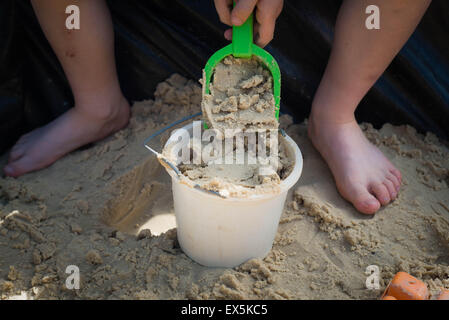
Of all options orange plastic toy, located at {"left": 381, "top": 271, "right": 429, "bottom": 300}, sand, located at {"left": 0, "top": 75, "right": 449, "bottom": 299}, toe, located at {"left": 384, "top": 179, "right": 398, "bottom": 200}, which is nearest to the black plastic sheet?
sand, located at {"left": 0, "top": 75, "right": 449, "bottom": 299}

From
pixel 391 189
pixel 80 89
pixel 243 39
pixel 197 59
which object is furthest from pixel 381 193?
pixel 80 89

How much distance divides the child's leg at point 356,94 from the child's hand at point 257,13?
27 centimetres

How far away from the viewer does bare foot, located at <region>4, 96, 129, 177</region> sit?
1.26 metres

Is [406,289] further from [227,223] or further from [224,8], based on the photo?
[224,8]

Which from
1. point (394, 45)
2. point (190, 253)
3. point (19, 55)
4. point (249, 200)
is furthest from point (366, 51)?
point (19, 55)

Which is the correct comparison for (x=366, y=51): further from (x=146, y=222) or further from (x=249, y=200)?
(x=146, y=222)

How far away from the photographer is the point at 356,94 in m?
1.19

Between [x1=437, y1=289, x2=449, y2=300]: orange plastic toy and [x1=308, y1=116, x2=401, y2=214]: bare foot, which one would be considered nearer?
[x1=437, y1=289, x2=449, y2=300]: orange plastic toy

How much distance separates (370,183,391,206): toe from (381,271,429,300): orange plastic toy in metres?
0.28

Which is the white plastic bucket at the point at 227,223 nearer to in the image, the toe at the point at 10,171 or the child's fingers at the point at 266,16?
the child's fingers at the point at 266,16

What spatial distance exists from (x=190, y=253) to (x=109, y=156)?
461 millimetres

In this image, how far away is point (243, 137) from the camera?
982mm

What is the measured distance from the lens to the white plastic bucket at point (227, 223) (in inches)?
34.7

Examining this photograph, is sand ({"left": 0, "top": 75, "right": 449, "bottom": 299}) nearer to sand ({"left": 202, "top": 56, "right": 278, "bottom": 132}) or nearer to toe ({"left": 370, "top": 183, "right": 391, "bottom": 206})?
toe ({"left": 370, "top": 183, "right": 391, "bottom": 206})
